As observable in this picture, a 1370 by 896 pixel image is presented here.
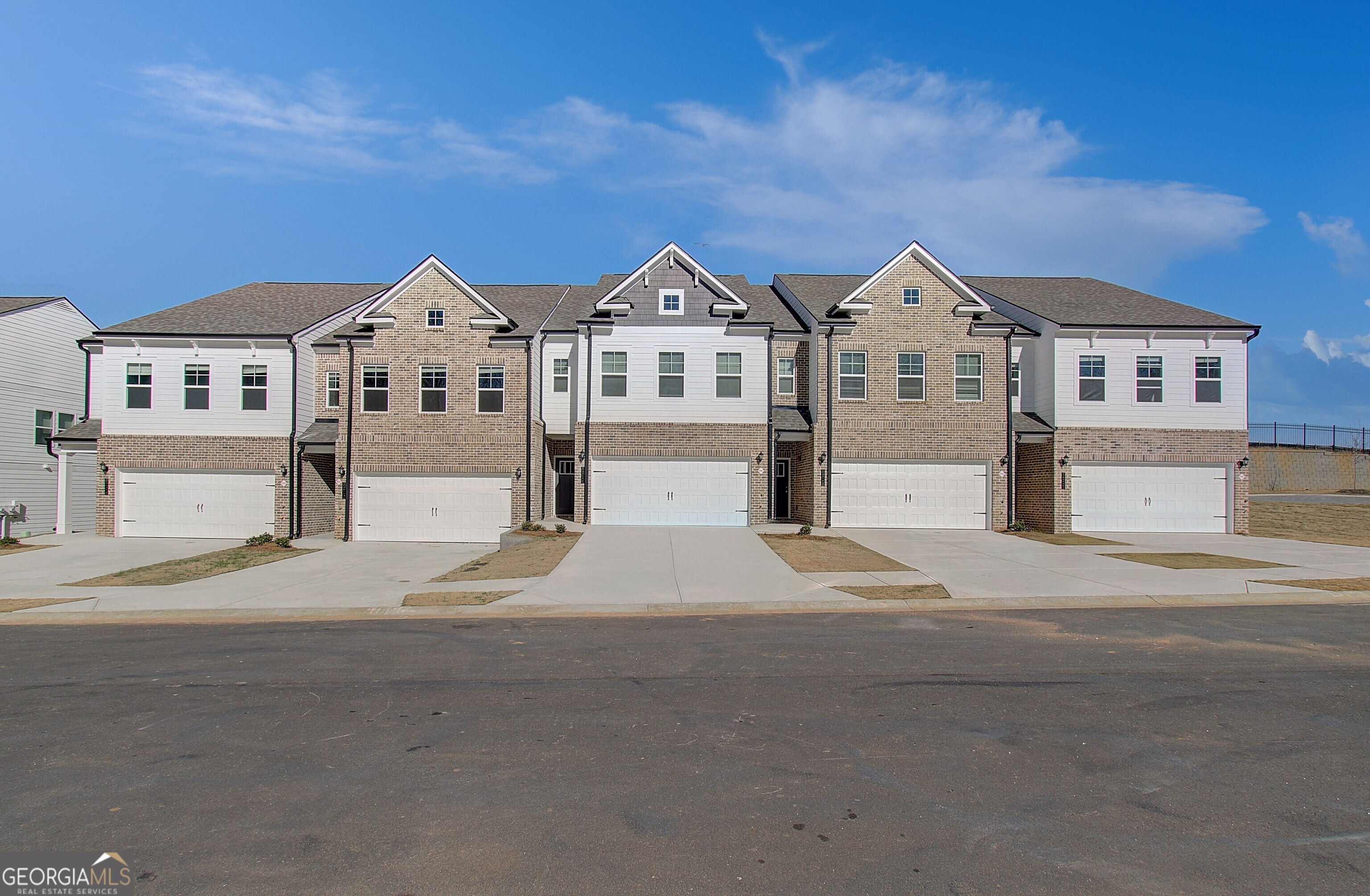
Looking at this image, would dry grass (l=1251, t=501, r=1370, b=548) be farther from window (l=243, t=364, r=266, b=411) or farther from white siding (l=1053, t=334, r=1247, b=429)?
window (l=243, t=364, r=266, b=411)

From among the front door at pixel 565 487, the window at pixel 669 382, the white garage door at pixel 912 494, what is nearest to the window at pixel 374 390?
the front door at pixel 565 487

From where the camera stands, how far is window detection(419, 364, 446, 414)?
23375 millimetres

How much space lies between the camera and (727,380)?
23.5 m

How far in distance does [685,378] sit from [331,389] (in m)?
12.3

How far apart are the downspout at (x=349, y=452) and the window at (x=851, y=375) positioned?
15420mm

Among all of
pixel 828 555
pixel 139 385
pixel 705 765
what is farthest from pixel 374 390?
pixel 705 765

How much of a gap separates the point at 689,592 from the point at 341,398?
15.8 metres

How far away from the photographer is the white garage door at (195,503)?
77.5 feet

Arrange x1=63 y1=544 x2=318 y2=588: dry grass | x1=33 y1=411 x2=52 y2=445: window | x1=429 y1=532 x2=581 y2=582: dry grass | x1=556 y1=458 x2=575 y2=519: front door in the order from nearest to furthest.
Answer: x1=63 y1=544 x2=318 y2=588: dry grass
x1=429 y1=532 x2=581 y2=582: dry grass
x1=556 y1=458 x2=575 y2=519: front door
x1=33 y1=411 x2=52 y2=445: window

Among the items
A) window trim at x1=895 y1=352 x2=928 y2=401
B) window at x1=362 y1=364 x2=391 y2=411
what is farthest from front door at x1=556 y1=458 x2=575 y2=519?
window trim at x1=895 y1=352 x2=928 y2=401

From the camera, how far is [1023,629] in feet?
32.7

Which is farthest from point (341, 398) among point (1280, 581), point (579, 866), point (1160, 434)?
point (1160, 434)

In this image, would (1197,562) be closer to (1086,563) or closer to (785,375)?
(1086,563)

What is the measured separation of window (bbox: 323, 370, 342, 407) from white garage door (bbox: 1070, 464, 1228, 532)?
24.7 meters
